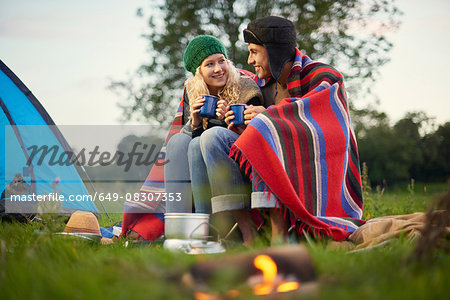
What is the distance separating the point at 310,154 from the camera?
2.46 metres

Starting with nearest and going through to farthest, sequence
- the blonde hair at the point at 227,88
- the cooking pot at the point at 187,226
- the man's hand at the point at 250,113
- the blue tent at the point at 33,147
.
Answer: the cooking pot at the point at 187,226 < the man's hand at the point at 250,113 < the blonde hair at the point at 227,88 < the blue tent at the point at 33,147

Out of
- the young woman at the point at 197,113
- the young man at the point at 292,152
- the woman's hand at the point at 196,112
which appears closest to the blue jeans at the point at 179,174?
the young woman at the point at 197,113

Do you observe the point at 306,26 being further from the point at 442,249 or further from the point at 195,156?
the point at 442,249

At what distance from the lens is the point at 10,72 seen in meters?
4.72

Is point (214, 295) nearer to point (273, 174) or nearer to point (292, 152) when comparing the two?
point (273, 174)

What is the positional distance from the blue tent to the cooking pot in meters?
2.68

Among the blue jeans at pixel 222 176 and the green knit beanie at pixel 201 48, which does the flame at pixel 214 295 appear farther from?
the green knit beanie at pixel 201 48

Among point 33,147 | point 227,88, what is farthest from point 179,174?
point 33,147

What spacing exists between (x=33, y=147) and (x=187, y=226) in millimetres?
3103

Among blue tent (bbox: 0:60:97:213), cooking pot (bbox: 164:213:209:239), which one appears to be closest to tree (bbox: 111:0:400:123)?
blue tent (bbox: 0:60:97:213)

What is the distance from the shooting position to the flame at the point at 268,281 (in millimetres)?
1218

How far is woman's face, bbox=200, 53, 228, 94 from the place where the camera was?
9.75ft

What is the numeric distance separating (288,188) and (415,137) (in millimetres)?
13927

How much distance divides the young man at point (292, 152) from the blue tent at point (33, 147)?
2.67m
